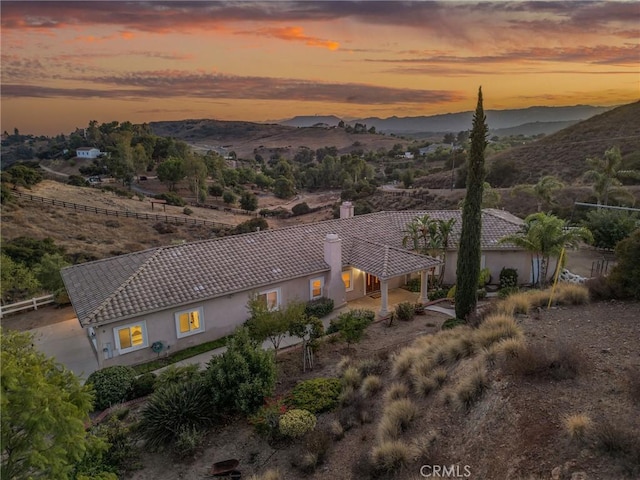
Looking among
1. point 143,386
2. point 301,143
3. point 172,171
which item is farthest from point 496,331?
point 301,143

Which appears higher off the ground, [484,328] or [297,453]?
[484,328]

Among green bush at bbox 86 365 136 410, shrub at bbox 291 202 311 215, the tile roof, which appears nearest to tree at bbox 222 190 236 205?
shrub at bbox 291 202 311 215

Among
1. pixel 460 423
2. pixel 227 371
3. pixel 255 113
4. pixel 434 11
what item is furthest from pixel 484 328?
pixel 255 113

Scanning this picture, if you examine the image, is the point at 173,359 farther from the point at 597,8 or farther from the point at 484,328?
the point at 597,8

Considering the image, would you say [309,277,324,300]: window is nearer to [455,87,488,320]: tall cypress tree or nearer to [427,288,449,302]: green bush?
[427,288,449,302]: green bush

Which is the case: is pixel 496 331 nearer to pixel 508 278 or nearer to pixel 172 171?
pixel 508 278
